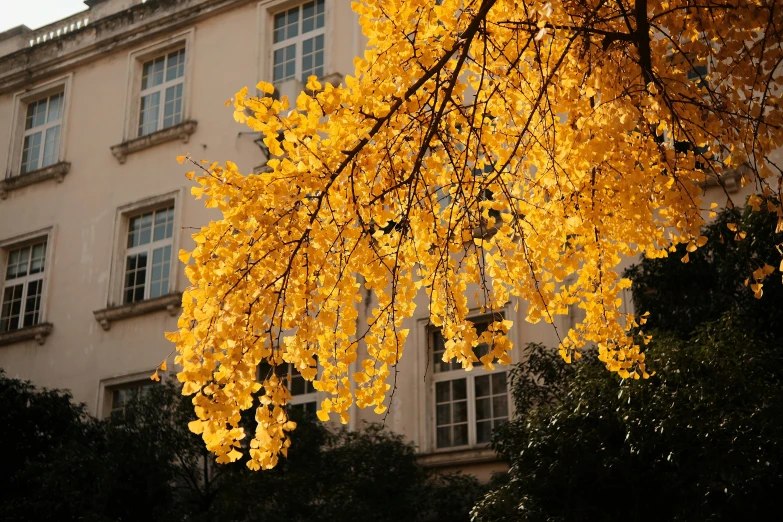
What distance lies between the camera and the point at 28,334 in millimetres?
19625

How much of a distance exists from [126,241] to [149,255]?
770mm

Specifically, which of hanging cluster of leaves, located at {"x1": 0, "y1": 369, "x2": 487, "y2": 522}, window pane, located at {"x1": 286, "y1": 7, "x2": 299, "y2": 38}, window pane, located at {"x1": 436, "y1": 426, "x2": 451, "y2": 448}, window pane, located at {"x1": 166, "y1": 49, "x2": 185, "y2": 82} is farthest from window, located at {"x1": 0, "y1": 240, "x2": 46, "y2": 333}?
window pane, located at {"x1": 436, "y1": 426, "x2": 451, "y2": 448}

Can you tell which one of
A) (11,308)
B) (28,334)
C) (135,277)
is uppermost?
(135,277)

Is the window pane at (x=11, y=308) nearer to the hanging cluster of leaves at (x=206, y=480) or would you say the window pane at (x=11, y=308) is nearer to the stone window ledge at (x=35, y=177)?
the stone window ledge at (x=35, y=177)

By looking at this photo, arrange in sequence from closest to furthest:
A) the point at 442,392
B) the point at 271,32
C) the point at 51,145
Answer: the point at 442,392
the point at 271,32
the point at 51,145

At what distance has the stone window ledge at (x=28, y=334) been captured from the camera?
64.0 ft

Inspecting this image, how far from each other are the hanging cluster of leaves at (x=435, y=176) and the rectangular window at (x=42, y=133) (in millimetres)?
15376

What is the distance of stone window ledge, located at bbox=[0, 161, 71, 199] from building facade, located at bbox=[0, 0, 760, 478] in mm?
30

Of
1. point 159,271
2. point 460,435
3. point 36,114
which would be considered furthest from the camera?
point 36,114

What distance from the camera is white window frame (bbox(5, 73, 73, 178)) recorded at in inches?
850

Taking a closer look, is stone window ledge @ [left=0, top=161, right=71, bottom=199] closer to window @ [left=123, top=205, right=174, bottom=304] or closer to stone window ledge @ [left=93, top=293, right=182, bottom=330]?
window @ [left=123, top=205, right=174, bottom=304]

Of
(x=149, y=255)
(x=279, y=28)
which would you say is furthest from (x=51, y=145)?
(x=279, y=28)

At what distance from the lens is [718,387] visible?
9.59 m

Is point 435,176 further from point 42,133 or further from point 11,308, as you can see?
point 42,133
